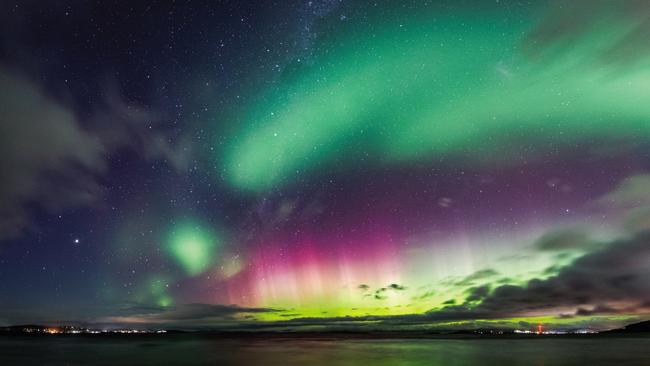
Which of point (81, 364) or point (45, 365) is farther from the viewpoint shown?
point (81, 364)

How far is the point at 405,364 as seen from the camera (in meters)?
49.1

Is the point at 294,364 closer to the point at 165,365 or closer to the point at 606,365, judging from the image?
the point at 165,365

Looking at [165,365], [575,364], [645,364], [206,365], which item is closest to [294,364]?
[206,365]

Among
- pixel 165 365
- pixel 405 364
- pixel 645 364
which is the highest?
pixel 165 365

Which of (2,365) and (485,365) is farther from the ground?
(2,365)

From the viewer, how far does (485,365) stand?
49438 millimetres

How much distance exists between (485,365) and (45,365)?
170 ft

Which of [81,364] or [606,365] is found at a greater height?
[81,364]

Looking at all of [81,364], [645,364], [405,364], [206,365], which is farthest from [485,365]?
[81,364]

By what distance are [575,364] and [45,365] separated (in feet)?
207

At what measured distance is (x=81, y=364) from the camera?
5188 cm

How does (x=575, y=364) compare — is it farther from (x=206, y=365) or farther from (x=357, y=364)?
(x=206, y=365)

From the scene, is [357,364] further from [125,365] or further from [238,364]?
[125,365]

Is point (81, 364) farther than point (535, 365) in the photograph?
Yes
